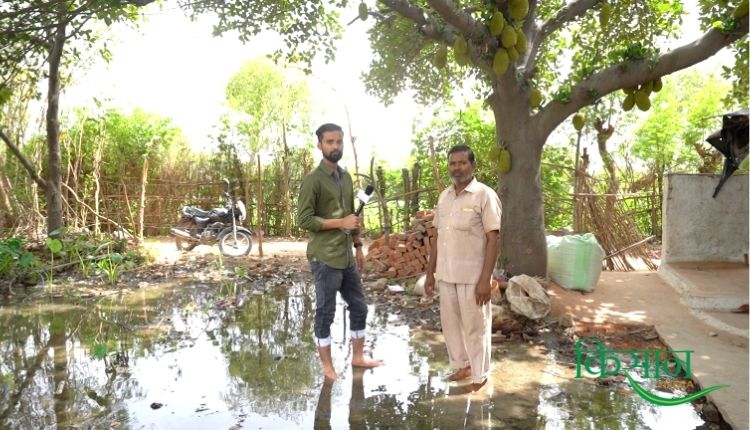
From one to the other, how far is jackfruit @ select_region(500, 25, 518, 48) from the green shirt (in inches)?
97.2

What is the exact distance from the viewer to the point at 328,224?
3.34 m

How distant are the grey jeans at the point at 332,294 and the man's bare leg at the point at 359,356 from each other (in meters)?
0.12

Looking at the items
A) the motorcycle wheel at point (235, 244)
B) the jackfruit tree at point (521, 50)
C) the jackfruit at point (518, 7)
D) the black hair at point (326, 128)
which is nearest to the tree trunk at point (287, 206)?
the motorcycle wheel at point (235, 244)

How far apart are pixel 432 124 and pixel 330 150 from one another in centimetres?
860

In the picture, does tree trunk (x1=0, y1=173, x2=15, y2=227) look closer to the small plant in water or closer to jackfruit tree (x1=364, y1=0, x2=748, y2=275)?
the small plant in water

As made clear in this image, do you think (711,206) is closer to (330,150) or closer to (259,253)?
(330,150)

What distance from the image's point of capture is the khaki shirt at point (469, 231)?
327 cm

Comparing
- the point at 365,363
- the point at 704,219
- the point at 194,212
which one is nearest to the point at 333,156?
the point at 365,363

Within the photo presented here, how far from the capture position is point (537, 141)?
5.77m

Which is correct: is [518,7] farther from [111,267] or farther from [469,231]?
[111,267]

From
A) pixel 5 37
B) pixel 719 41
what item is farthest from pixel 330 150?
pixel 719 41

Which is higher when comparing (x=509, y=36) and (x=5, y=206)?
(x=509, y=36)

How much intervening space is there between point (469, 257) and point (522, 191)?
270 cm

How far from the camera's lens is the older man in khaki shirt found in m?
3.25
